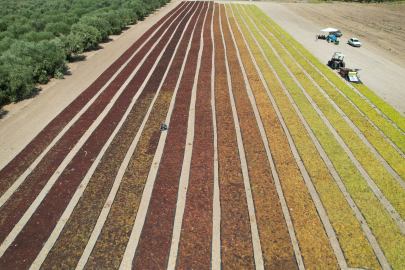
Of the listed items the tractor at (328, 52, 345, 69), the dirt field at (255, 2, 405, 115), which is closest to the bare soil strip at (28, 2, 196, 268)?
the tractor at (328, 52, 345, 69)

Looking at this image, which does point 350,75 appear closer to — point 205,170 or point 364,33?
point 205,170

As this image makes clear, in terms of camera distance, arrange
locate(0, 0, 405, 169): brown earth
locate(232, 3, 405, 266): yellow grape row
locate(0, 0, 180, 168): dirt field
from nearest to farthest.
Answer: locate(232, 3, 405, 266): yellow grape row → locate(0, 0, 180, 168): dirt field → locate(0, 0, 405, 169): brown earth

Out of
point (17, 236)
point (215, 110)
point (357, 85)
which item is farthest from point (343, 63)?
point (17, 236)

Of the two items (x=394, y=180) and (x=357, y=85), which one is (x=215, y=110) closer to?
(x=394, y=180)

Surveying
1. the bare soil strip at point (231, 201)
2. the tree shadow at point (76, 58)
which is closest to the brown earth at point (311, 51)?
the tree shadow at point (76, 58)

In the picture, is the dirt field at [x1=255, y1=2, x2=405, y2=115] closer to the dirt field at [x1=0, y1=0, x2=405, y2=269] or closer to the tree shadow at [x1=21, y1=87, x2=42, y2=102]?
the dirt field at [x1=0, y1=0, x2=405, y2=269]

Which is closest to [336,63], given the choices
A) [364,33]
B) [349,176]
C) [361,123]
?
[361,123]
